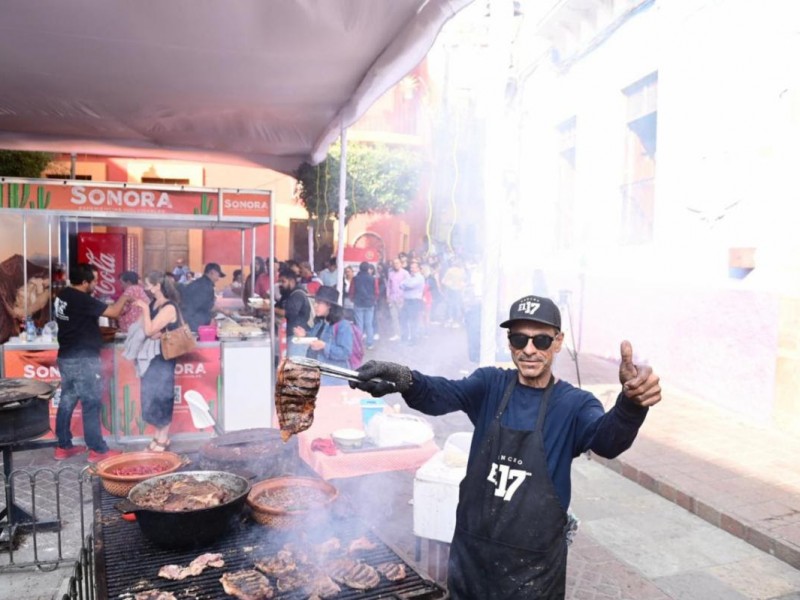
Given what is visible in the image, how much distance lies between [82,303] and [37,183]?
166cm

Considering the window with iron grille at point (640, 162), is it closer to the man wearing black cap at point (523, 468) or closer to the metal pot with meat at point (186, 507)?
the man wearing black cap at point (523, 468)

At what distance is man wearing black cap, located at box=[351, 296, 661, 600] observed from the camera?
2385 mm

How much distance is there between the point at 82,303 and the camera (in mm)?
6387

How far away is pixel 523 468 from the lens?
241 cm

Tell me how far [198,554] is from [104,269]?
8315 millimetres

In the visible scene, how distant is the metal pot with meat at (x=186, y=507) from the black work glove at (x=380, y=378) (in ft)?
3.56

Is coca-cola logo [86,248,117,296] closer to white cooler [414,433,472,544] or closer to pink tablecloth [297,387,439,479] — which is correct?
pink tablecloth [297,387,439,479]

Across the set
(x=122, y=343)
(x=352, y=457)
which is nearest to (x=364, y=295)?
(x=122, y=343)

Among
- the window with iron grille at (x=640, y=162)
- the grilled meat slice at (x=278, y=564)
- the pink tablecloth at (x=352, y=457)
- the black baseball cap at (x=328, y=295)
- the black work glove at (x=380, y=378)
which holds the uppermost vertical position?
the window with iron grille at (x=640, y=162)

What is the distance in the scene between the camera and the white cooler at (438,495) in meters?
3.64

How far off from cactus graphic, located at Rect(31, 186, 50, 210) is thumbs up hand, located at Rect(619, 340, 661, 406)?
23.1 ft

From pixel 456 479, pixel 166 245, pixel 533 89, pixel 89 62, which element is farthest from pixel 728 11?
pixel 166 245

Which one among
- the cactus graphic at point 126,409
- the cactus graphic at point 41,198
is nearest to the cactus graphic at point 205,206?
the cactus graphic at point 41,198

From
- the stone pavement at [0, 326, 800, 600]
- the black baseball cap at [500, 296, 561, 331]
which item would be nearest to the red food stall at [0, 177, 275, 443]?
the stone pavement at [0, 326, 800, 600]
